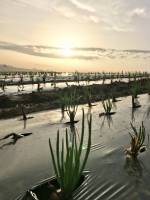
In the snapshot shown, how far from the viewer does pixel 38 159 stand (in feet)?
22.9

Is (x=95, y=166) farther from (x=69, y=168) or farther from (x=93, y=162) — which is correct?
(x=69, y=168)

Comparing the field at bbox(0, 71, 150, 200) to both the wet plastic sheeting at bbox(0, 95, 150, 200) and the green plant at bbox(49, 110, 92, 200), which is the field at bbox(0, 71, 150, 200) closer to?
the wet plastic sheeting at bbox(0, 95, 150, 200)

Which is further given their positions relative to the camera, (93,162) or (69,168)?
(93,162)

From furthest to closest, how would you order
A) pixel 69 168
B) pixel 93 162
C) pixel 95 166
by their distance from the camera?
pixel 93 162 → pixel 95 166 → pixel 69 168

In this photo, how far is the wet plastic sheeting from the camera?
520 centimetres

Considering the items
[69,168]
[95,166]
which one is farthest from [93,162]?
[69,168]

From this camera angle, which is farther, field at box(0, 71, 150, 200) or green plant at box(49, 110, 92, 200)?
field at box(0, 71, 150, 200)

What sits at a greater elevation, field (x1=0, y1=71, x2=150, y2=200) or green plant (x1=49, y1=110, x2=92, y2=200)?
green plant (x1=49, y1=110, x2=92, y2=200)

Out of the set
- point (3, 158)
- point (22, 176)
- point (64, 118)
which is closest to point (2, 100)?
point (64, 118)

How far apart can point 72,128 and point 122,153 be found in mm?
3338

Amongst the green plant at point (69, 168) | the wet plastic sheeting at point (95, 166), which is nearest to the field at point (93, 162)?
the wet plastic sheeting at point (95, 166)

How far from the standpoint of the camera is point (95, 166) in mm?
6305

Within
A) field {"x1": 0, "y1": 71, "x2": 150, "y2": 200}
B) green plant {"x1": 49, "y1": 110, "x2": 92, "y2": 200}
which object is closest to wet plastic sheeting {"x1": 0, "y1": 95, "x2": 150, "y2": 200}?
field {"x1": 0, "y1": 71, "x2": 150, "y2": 200}

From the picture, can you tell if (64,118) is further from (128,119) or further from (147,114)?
(147,114)
